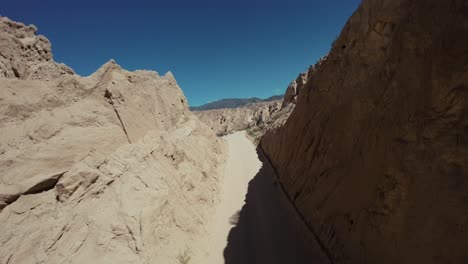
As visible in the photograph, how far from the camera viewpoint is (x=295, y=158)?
45.1 feet

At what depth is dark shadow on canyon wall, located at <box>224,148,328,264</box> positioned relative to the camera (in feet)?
31.0

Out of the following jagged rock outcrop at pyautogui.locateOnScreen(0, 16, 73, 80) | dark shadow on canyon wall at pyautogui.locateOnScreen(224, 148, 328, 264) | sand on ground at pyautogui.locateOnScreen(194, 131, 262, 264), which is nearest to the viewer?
jagged rock outcrop at pyautogui.locateOnScreen(0, 16, 73, 80)

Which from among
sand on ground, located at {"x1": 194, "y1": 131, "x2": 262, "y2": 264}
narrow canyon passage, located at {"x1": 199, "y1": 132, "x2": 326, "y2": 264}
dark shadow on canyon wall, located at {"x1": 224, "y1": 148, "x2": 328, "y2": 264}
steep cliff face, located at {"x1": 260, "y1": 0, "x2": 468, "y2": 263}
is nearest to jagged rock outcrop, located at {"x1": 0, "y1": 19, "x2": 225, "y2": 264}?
sand on ground, located at {"x1": 194, "y1": 131, "x2": 262, "y2": 264}

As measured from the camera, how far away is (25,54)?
33.1ft

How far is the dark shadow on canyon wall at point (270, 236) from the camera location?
946 cm

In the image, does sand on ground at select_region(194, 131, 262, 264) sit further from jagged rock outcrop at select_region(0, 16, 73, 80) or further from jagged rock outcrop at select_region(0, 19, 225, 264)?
jagged rock outcrop at select_region(0, 16, 73, 80)

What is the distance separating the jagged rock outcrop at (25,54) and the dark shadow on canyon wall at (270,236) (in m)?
11.7

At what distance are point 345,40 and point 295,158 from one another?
7035mm

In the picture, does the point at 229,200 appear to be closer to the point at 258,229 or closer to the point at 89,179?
the point at 258,229

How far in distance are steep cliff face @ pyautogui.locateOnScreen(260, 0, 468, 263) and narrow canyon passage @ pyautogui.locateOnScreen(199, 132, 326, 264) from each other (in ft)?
3.93

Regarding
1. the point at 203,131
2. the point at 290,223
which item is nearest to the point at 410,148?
the point at 290,223

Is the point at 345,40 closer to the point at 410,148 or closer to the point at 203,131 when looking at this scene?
the point at 410,148

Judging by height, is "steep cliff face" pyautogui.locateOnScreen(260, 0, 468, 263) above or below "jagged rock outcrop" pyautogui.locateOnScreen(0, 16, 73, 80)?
below

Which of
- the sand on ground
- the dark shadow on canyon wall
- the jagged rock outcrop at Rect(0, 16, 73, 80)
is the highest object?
the jagged rock outcrop at Rect(0, 16, 73, 80)
